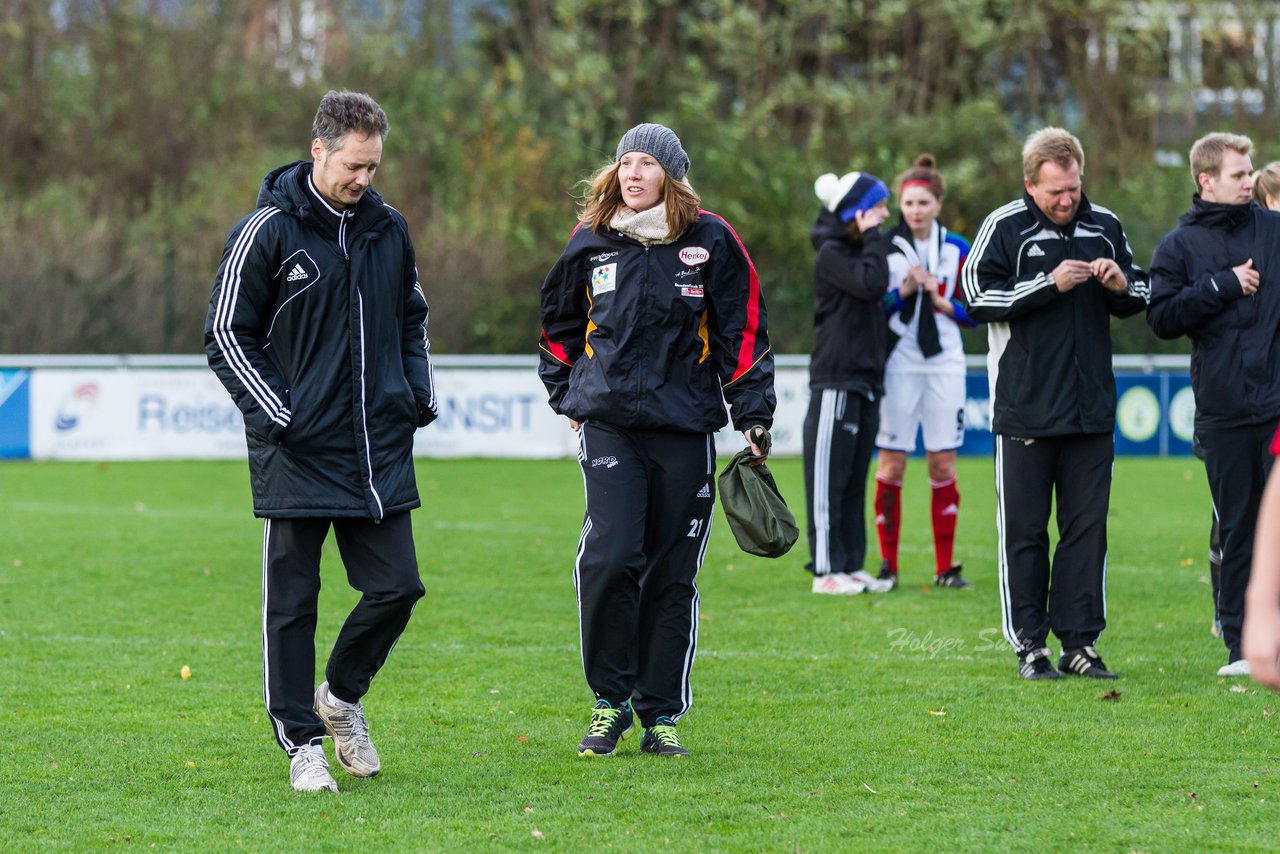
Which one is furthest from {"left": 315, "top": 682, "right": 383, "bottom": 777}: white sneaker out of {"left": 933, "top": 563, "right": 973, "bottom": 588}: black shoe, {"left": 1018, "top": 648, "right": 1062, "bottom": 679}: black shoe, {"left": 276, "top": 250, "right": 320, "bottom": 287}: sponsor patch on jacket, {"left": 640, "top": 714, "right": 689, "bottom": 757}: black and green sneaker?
{"left": 933, "top": 563, "right": 973, "bottom": 588}: black shoe

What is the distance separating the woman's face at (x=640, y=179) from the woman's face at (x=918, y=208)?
14.9 feet

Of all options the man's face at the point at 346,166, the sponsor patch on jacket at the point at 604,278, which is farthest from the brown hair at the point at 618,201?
the man's face at the point at 346,166

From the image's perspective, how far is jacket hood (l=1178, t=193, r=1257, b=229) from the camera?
281 inches

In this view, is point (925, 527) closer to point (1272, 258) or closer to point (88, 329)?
point (1272, 258)

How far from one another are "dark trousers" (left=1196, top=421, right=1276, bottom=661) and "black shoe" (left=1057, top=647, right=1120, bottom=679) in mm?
600

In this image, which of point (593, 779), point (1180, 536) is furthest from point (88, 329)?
point (593, 779)

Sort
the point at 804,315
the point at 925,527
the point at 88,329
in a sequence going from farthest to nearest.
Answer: the point at 804,315 → the point at 88,329 → the point at 925,527

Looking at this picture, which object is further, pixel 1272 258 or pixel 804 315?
pixel 804 315

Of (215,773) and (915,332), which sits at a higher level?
(915,332)

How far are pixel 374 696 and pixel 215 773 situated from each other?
4.40 feet

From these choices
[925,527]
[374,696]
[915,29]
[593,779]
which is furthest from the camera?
[915,29]

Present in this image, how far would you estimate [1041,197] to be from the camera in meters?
7.14

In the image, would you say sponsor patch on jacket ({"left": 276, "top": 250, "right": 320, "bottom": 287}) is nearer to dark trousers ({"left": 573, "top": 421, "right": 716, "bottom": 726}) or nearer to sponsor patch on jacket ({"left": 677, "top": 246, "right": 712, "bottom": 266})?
dark trousers ({"left": 573, "top": 421, "right": 716, "bottom": 726})

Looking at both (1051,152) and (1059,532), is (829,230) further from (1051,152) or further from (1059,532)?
(1059,532)
